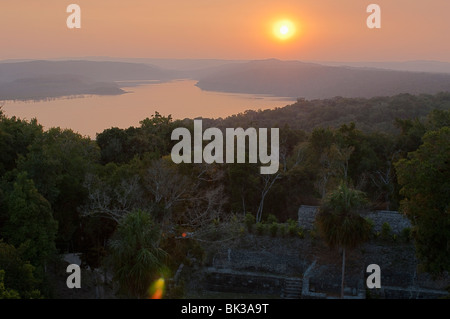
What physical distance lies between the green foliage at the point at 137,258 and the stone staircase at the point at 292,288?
514 cm

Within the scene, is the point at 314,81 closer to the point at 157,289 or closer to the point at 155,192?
the point at 155,192

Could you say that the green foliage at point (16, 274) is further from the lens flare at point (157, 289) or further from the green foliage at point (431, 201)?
the green foliage at point (431, 201)

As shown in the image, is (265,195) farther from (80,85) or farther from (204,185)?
(80,85)

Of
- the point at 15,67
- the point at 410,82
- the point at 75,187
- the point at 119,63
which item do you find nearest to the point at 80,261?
the point at 75,187

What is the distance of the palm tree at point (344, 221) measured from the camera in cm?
1249

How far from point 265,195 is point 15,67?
47.0 metres

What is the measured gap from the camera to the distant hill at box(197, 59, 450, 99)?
83606 mm

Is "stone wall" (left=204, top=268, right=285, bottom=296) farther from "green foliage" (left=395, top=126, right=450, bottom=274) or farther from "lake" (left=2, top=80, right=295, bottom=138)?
"lake" (left=2, top=80, right=295, bottom=138)

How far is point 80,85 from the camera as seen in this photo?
172 ft

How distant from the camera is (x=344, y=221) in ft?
41.0

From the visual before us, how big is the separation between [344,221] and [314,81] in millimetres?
84480

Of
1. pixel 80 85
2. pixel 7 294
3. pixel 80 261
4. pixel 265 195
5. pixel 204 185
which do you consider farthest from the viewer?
pixel 80 85

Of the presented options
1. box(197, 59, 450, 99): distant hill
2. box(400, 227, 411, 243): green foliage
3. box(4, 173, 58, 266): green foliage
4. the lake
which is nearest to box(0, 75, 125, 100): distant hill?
the lake

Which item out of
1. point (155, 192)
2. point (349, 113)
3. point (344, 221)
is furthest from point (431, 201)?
point (349, 113)
